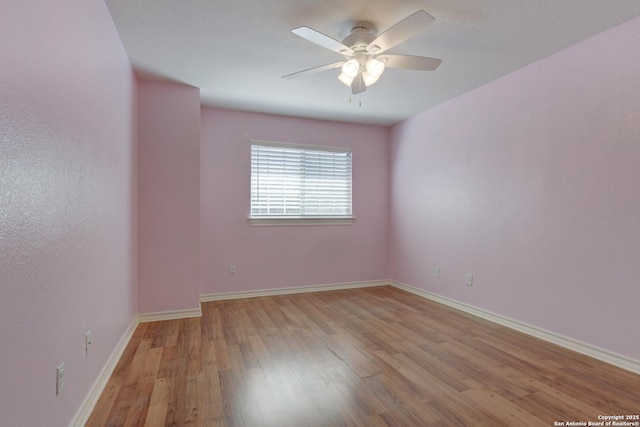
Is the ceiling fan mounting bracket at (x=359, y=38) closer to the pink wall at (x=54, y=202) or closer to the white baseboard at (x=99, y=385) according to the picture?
the pink wall at (x=54, y=202)

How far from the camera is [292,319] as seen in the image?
323 centimetres

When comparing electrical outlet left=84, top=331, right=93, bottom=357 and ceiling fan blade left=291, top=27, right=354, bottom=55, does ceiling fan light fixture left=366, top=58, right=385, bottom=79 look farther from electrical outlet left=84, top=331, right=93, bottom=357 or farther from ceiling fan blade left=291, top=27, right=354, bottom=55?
electrical outlet left=84, top=331, right=93, bottom=357

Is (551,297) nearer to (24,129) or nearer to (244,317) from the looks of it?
(244,317)

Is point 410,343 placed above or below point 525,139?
below

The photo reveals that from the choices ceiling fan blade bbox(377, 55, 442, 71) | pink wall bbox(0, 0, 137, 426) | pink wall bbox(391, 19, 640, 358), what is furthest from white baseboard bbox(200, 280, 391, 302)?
ceiling fan blade bbox(377, 55, 442, 71)

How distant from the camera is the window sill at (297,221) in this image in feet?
13.7

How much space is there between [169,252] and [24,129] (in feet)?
7.70

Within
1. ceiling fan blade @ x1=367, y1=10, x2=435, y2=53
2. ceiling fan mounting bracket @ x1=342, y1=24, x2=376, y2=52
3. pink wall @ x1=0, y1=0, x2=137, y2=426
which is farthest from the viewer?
ceiling fan mounting bracket @ x1=342, y1=24, x2=376, y2=52

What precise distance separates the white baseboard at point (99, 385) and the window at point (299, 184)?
2.00 meters

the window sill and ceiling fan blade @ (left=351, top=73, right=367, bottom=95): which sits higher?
ceiling fan blade @ (left=351, top=73, right=367, bottom=95)

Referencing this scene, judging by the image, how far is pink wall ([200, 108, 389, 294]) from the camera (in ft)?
13.1

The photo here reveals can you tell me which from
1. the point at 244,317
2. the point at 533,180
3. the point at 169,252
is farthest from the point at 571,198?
the point at 169,252

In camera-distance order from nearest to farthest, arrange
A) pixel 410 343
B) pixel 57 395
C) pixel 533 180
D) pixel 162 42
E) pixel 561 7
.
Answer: pixel 57 395, pixel 561 7, pixel 162 42, pixel 410 343, pixel 533 180

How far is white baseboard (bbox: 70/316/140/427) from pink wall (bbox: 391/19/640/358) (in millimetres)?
3293
